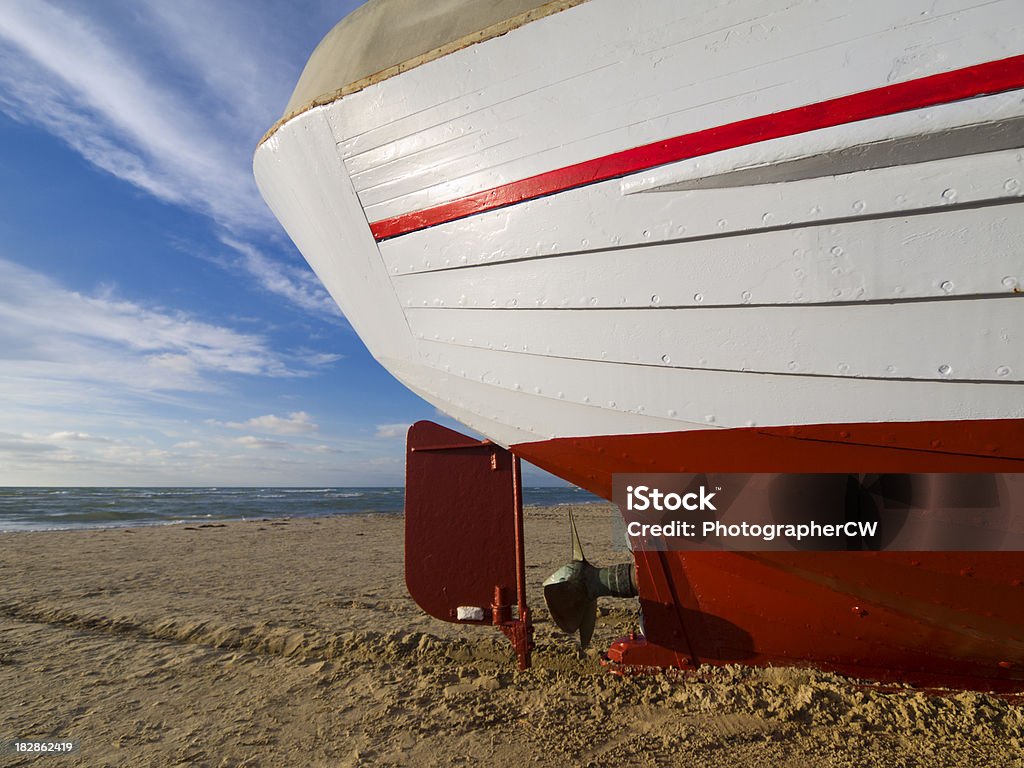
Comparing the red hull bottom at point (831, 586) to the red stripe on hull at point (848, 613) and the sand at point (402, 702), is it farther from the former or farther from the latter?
the sand at point (402, 702)

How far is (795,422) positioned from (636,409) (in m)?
0.56

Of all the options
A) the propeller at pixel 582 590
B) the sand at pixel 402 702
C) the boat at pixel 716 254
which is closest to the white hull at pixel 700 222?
the boat at pixel 716 254

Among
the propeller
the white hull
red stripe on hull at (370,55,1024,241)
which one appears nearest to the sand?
the propeller

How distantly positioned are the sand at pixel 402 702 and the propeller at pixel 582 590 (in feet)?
1.00

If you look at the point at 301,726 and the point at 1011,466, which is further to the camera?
the point at 301,726

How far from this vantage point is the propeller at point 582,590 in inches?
115

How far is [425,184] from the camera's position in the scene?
2439 mm

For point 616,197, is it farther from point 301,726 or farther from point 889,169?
point 301,726

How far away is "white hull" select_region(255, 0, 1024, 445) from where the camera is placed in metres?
1.71

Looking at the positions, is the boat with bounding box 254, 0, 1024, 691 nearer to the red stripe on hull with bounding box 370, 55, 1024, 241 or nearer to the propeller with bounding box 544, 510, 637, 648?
the red stripe on hull with bounding box 370, 55, 1024, 241

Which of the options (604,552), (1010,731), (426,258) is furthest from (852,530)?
(604,552)

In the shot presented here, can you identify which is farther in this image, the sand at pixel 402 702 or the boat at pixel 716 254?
the sand at pixel 402 702

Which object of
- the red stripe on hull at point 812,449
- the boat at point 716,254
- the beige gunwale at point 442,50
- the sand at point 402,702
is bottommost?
the sand at point 402,702

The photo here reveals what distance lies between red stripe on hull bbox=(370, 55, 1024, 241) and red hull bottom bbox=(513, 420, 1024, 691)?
98cm
